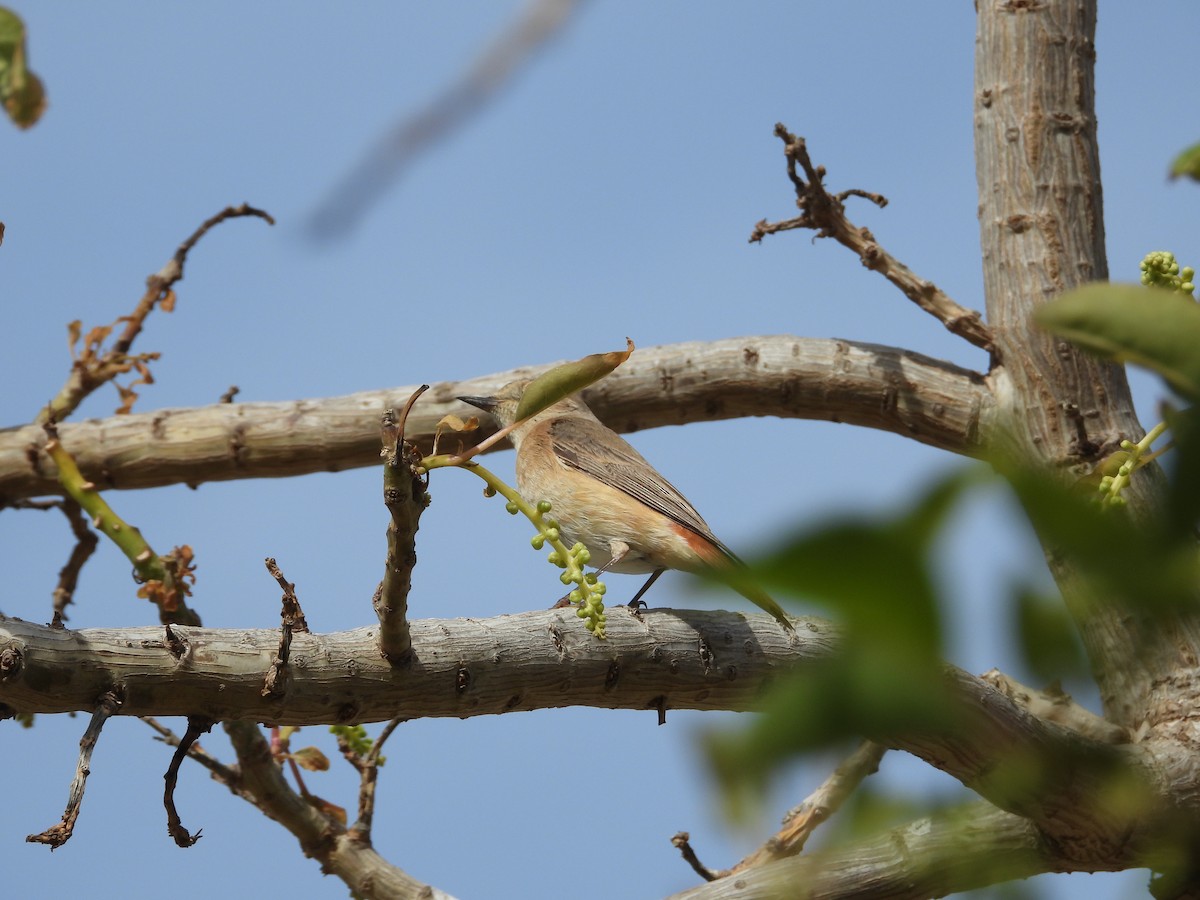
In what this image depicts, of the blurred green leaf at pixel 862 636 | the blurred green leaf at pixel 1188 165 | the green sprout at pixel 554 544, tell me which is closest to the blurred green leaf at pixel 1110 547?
the blurred green leaf at pixel 862 636

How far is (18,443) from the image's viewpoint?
5.82m

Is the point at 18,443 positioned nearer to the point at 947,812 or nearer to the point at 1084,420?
the point at 1084,420

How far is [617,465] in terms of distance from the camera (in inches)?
195

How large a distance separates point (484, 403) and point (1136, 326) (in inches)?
200

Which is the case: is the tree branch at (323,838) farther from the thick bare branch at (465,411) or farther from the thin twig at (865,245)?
the thin twig at (865,245)

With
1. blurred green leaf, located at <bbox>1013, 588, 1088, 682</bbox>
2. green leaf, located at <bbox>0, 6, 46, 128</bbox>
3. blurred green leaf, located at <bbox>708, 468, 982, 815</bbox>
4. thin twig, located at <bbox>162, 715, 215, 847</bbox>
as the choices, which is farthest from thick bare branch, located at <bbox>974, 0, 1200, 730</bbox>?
blurred green leaf, located at <bbox>708, 468, 982, 815</bbox>

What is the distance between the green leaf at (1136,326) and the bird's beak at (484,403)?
16.5 ft

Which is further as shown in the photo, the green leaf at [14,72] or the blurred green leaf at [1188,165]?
the green leaf at [14,72]

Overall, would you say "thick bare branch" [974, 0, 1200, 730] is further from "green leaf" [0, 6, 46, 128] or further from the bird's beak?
"green leaf" [0, 6, 46, 128]

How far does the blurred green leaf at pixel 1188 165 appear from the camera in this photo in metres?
0.84

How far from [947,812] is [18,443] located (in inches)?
233

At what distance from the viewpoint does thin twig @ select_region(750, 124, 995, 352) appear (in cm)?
524

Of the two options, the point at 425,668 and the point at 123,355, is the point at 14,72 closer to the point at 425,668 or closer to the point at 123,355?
the point at 425,668

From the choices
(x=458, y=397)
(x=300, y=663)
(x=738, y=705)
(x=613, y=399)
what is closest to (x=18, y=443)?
(x=458, y=397)
